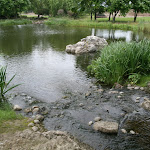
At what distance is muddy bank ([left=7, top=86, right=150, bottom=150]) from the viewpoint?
5.20 m

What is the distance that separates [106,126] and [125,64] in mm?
4980

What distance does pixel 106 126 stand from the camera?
5.62 metres

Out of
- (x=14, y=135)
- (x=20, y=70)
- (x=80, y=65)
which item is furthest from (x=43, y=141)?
(x=80, y=65)

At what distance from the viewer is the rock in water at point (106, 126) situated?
549 cm

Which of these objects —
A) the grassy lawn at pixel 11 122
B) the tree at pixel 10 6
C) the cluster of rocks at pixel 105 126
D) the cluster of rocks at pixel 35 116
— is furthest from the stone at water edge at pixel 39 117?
the tree at pixel 10 6

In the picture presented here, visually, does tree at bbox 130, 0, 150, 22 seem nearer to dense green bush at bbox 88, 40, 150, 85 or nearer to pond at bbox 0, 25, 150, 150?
pond at bbox 0, 25, 150, 150

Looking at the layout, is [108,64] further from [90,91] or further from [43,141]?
[43,141]

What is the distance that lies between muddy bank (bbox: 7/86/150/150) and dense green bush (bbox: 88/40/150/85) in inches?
36.1

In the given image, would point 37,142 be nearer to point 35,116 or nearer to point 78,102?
point 35,116

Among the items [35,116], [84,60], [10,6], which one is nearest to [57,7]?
[10,6]

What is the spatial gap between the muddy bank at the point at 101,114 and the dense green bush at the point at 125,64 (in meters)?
0.92

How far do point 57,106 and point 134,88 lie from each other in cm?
423

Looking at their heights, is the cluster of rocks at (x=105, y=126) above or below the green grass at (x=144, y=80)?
below

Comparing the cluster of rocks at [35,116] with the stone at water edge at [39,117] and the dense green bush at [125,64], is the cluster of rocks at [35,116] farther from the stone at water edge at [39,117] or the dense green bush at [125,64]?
the dense green bush at [125,64]
